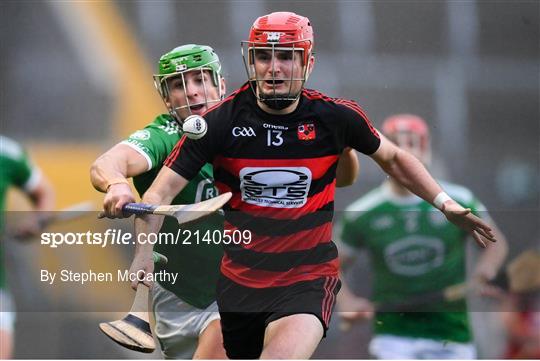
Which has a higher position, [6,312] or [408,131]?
[408,131]

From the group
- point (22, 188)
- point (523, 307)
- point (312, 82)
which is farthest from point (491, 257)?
point (22, 188)

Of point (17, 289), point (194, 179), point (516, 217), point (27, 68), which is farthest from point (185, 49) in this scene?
point (516, 217)

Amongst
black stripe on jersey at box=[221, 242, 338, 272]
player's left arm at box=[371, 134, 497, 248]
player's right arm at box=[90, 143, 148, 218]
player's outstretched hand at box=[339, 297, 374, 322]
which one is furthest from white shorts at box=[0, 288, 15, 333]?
player's left arm at box=[371, 134, 497, 248]

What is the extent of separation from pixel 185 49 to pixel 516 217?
5.35 feet

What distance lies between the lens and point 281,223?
3.97 m

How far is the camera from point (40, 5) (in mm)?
4805

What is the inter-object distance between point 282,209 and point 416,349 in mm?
1460

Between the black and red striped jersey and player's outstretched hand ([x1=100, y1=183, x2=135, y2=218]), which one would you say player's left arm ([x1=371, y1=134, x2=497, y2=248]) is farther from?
player's outstretched hand ([x1=100, y1=183, x2=135, y2=218])

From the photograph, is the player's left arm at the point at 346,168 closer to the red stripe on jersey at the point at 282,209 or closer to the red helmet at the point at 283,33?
the red stripe on jersey at the point at 282,209

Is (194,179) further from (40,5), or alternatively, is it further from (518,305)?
(518,305)

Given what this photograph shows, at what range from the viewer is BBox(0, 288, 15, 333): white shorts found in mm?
4695

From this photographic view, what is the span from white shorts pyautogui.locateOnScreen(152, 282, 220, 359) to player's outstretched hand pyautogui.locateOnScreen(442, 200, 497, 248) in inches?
43.4

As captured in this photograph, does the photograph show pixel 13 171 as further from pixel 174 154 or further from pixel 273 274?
pixel 273 274

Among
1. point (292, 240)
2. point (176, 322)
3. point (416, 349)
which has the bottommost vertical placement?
point (416, 349)
